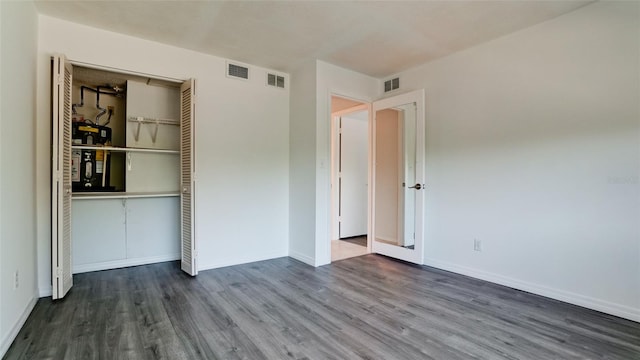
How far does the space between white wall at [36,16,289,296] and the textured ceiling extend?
0.58 ft

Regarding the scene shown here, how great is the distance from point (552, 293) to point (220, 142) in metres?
3.85

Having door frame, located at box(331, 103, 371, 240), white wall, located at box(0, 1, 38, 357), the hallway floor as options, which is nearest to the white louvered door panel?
white wall, located at box(0, 1, 38, 357)

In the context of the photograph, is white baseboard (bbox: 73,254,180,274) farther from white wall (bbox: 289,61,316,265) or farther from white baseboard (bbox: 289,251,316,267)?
white wall (bbox: 289,61,316,265)

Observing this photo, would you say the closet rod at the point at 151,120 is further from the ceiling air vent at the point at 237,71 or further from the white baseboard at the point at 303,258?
the white baseboard at the point at 303,258

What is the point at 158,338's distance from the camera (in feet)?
7.24

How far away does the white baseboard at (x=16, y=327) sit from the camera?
1.97 meters

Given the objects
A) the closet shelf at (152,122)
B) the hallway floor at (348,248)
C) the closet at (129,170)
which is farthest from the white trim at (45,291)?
the hallway floor at (348,248)

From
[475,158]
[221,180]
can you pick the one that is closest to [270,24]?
[221,180]

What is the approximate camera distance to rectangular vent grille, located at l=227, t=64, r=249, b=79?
3973 millimetres

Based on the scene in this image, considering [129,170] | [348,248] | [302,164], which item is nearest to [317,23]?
[302,164]

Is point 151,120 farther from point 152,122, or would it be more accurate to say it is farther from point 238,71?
point 238,71

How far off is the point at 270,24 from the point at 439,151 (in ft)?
7.93

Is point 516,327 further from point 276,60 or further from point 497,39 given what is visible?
point 276,60

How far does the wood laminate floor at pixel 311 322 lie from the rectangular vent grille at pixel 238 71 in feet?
8.16
